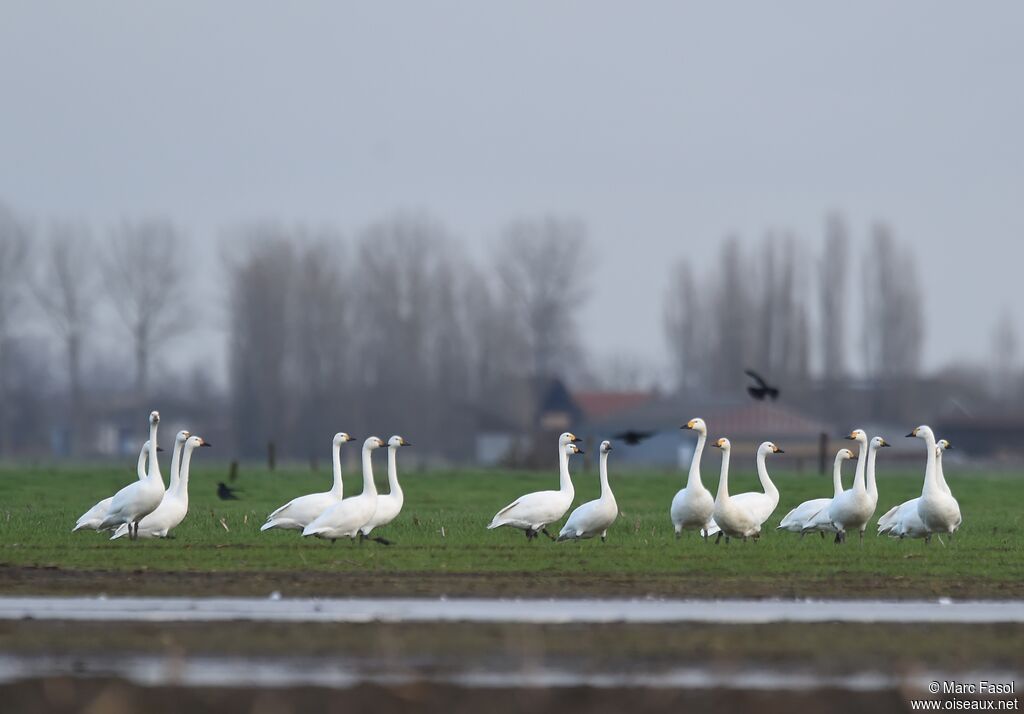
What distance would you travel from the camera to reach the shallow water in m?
13.9

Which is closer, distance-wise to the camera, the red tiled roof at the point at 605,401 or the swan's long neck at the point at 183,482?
the swan's long neck at the point at 183,482

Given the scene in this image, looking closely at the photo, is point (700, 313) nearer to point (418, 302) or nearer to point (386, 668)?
point (418, 302)

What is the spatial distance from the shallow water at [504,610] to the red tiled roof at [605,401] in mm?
103454

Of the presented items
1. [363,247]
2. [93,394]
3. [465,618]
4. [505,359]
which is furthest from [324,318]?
[465,618]

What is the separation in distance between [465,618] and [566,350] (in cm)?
9716

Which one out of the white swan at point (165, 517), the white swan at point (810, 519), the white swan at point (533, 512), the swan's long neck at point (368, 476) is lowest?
the white swan at point (810, 519)

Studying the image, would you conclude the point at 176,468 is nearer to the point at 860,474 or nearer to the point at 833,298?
the point at 860,474

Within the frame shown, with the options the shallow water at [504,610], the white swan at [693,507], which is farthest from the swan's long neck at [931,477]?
the shallow water at [504,610]

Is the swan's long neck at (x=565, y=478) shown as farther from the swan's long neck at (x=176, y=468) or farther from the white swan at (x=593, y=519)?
the swan's long neck at (x=176, y=468)

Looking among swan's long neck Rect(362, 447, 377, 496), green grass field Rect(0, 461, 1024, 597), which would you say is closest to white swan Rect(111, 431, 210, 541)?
green grass field Rect(0, 461, 1024, 597)

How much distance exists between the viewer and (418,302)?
108 metres

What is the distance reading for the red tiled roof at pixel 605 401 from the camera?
12081 cm

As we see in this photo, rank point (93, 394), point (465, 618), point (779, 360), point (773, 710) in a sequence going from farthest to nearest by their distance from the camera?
point (93, 394), point (779, 360), point (465, 618), point (773, 710)

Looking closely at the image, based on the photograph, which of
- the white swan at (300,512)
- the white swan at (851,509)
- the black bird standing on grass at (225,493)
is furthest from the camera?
the black bird standing on grass at (225,493)
